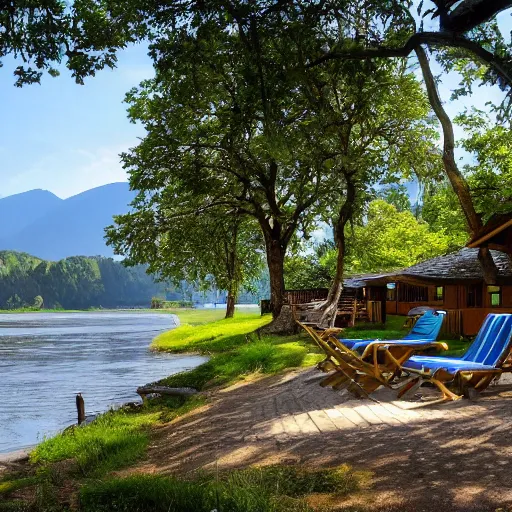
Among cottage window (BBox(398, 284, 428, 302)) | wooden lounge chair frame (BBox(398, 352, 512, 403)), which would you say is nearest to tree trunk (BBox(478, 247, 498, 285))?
wooden lounge chair frame (BBox(398, 352, 512, 403))

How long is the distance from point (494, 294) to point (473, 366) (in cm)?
2190

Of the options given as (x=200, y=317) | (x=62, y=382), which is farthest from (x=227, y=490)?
(x=200, y=317)

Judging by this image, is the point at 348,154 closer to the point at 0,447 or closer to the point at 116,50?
the point at 116,50

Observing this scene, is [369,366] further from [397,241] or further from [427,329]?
[397,241]

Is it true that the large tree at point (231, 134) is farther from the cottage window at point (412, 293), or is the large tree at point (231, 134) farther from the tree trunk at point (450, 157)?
the cottage window at point (412, 293)

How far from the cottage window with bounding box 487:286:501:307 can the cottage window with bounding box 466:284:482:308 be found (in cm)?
59

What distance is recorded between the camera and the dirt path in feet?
15.6

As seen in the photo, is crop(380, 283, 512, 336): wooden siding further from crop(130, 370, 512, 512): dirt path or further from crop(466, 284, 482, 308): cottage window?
crop(130, 370, 512, 512): dirt path

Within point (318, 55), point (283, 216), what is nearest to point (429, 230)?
point (283, 216)

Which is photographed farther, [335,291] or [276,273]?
[276,273]

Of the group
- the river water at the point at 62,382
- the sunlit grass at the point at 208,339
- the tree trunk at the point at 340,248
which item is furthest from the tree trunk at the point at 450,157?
the sunlit grass at the point at 208,339

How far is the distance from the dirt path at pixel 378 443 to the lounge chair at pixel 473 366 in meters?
0.30

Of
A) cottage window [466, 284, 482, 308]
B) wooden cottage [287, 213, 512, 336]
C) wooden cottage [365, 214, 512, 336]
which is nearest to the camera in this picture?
wooden cottage [287, 213, 512, 336]

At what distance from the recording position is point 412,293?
1512 inches
